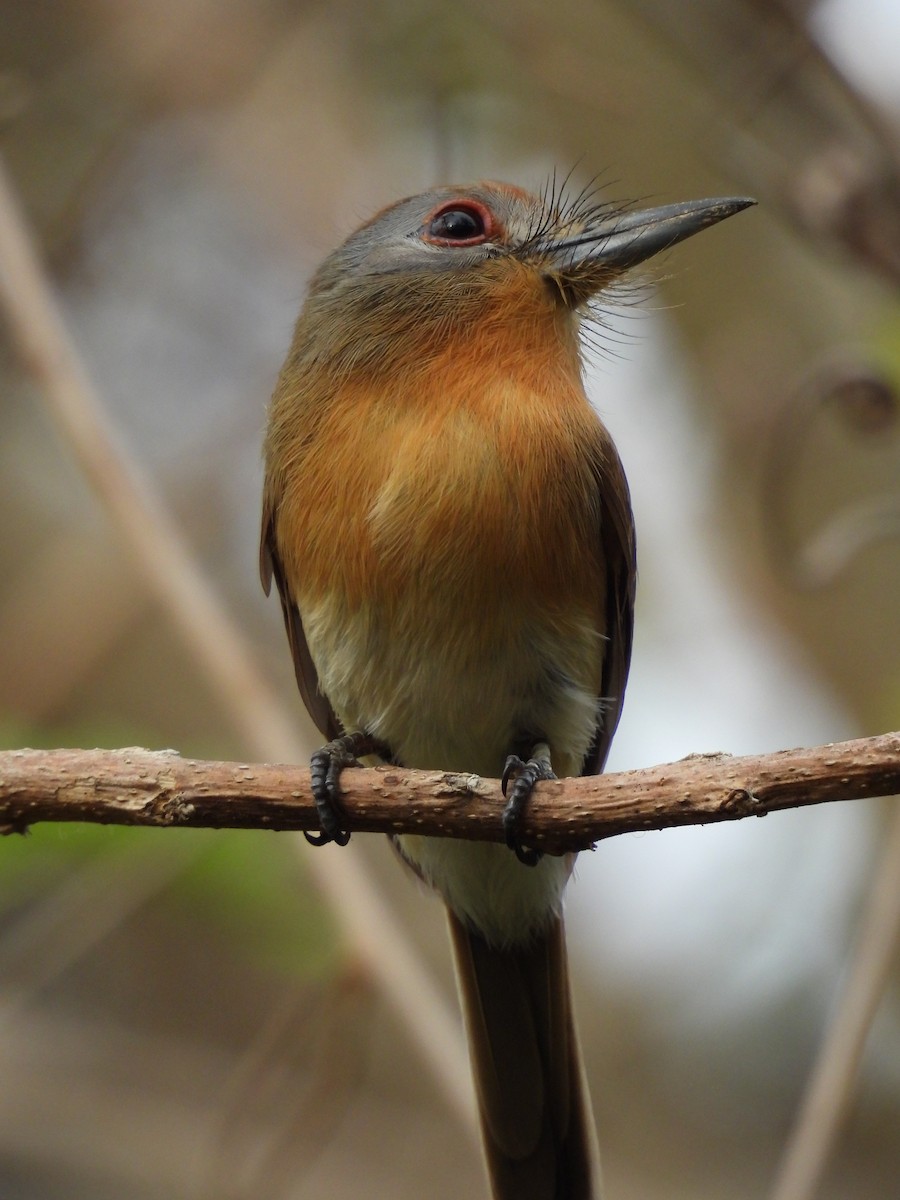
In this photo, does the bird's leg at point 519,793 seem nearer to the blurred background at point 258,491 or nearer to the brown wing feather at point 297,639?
the brown wing feather at point 297,639

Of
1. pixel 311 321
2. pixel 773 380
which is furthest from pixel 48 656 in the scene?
pixel 773 380

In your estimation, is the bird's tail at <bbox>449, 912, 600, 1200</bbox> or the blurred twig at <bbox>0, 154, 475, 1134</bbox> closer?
the bird's tail at <bbox>449, 912, 600, 1200</bbox>

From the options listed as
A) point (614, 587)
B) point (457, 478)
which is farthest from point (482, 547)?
point (614, 587)

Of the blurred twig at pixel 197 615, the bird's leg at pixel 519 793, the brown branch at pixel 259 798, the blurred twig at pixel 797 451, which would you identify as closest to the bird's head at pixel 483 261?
the blurred twig at pixel 197 615

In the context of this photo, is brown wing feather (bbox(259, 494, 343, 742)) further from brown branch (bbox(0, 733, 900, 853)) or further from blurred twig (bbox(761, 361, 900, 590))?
blurred twig (bbox(761, 361, 900, 590))

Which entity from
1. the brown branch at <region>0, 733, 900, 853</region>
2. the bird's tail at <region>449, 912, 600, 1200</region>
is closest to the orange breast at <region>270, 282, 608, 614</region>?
the brown branch at <region>0, 733, 900, 853</region>

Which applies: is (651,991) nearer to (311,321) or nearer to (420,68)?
(311,321)

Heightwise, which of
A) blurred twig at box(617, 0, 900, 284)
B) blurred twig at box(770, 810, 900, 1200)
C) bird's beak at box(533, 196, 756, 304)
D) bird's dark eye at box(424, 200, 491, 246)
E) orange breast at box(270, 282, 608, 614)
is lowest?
blurred twig at box(770, 810, 900, 1200)
